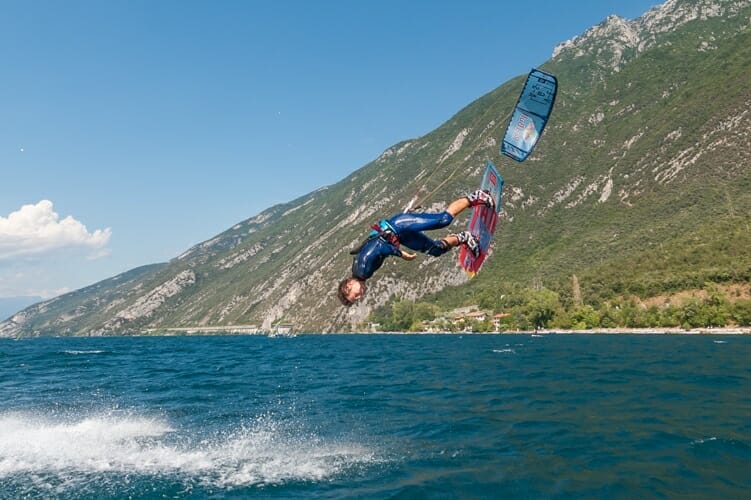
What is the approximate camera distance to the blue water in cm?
1012

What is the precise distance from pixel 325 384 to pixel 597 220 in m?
168

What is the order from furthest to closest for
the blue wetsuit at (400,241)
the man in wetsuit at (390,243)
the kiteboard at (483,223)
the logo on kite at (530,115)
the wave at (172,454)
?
the logo on kite at (530,115) → the kiteboard at (483,223) → the blue wetsuit at (400,241) → the man in wetsuit at (390,243) → the wave at (172,454)

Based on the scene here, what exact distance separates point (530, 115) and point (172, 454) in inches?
556

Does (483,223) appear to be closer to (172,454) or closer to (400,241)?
(400,241)

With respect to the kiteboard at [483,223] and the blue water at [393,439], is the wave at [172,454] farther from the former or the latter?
the kiteboard at [483,223]

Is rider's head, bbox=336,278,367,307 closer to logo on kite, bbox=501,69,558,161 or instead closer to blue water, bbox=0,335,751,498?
blue water, bbox=0,335,751,498

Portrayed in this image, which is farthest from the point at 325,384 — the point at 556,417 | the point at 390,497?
the point at 390,497

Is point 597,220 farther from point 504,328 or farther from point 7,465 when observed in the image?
point 7,465

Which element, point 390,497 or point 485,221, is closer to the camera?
point 390,497

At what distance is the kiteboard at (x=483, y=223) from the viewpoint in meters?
14.4

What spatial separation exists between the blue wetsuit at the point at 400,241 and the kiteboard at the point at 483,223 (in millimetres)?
2224

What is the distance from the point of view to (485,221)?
47.4 feet

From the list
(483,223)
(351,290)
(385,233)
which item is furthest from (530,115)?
(351,290)

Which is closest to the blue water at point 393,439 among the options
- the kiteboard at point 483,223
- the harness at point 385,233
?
the kiteboard at point 483,223
